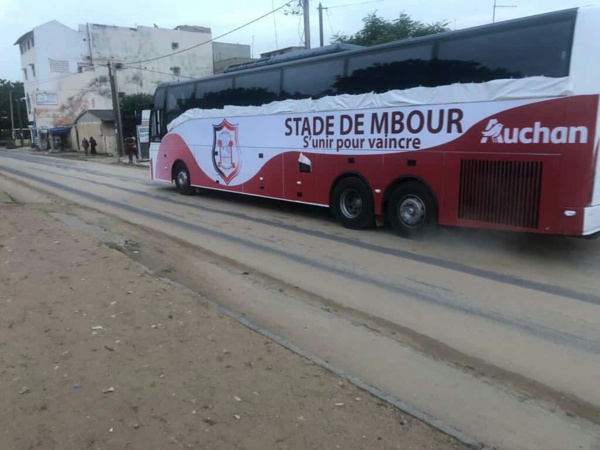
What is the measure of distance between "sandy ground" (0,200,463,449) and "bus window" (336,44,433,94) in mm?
5337

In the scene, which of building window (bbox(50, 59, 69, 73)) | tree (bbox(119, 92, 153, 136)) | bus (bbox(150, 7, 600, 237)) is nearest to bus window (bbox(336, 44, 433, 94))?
bus (bbox(150, 7, 600, 237))

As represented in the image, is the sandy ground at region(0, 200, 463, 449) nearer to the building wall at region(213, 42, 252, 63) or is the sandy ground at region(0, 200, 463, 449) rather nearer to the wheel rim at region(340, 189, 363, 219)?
the wheel rim at region(340, 189, 363, 219)

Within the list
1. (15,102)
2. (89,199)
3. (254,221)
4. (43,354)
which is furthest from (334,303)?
(15,102)

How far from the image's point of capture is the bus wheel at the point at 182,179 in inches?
583

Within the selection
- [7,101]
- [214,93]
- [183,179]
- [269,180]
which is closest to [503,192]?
[269,180]

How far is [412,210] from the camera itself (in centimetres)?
870

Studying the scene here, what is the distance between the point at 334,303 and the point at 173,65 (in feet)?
185

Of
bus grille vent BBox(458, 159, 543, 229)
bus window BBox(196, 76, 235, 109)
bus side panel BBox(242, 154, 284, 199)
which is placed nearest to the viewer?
bus grille vent BBox(458, 159, 543, 229)

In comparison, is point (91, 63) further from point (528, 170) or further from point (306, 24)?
point (528, 170)

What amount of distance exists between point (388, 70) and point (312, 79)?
6.36 ft

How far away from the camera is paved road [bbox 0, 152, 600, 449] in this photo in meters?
3.48

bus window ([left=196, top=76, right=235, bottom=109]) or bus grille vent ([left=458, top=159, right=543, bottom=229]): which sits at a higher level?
bus window ([left=196, top=76, right=235, bottom=109])

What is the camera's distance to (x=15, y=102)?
7281 cm

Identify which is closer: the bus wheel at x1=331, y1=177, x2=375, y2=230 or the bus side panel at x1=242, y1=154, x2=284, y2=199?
the bus wheel at x1=331, y1=177, x2=375, y2=230
